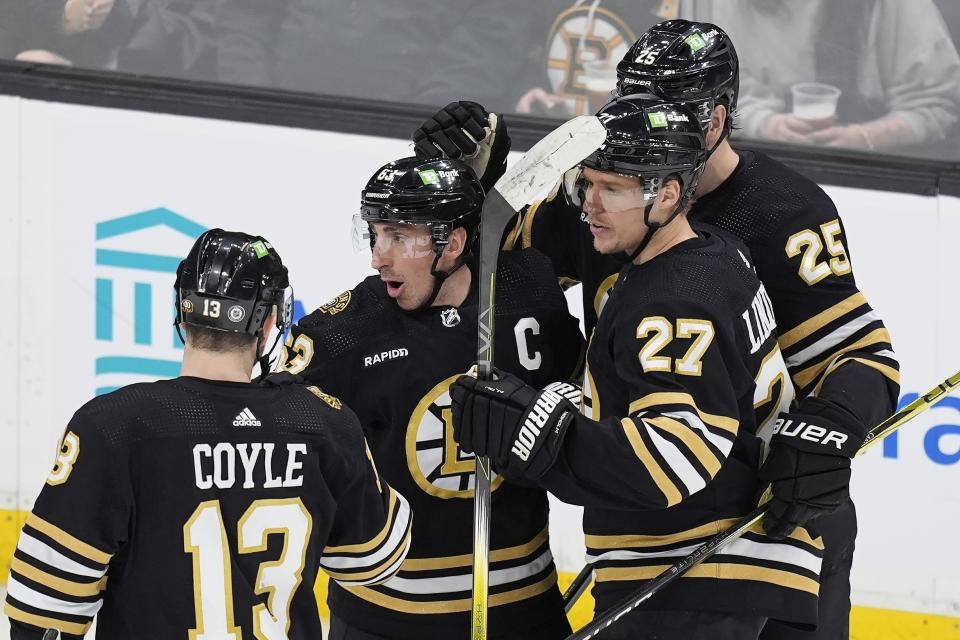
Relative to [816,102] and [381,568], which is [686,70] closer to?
[381,568]

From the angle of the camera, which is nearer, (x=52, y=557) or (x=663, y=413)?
(x=52, y=557)

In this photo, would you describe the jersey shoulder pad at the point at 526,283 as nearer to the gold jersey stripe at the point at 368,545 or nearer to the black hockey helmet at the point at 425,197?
the black hockey helmet at the point at 425,197

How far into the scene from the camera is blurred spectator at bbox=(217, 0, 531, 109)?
11.6ft

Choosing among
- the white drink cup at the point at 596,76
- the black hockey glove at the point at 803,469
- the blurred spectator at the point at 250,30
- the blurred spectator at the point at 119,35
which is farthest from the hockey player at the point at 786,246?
the blurred spectator at the point at 119,35

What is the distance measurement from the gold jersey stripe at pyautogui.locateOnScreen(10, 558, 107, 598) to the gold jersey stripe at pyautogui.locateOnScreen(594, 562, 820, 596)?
742 mm

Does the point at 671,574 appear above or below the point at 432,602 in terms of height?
above

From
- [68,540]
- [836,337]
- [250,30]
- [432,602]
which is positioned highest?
[250,30]

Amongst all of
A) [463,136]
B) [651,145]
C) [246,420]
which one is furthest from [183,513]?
[463,136]

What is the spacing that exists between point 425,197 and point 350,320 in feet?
0.72

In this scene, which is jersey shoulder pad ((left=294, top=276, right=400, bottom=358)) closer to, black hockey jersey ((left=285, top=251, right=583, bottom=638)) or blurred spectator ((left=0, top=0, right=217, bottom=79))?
black hockey jersey ((left=285, top=251, right=583, bottom=638))

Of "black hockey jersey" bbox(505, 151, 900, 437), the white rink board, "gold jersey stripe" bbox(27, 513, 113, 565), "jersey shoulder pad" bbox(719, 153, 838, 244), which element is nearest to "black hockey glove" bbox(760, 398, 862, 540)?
"black hockey jersey" bbox(505, 151, 900, 437)

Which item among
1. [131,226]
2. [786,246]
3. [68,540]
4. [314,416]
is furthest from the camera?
[131,226]

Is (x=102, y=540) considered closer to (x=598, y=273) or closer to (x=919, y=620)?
(x=598, y=273)

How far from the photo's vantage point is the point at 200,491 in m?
1.66
